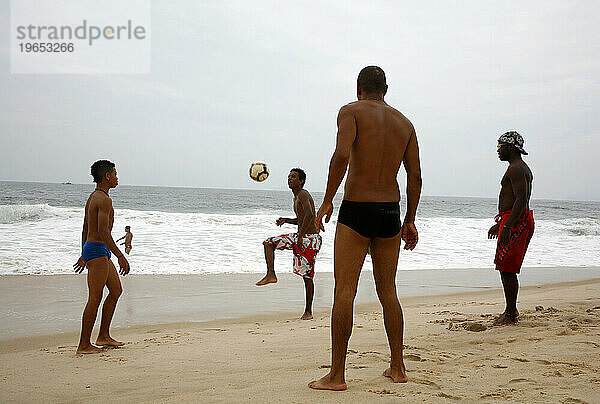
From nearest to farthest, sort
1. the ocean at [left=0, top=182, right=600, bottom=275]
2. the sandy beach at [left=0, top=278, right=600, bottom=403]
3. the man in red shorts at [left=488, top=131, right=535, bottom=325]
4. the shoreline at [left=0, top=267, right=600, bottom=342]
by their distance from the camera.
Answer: the sandy beach at [left=0, top=278, right=600, bottom=403] → the man in red shorts at [left=488, top=131, right=535, bottom=325] → the shoreline at [left=0, top=267, right=600, bottom=342] → the ocean at [left=0, top=182, right=600, bottom=275]

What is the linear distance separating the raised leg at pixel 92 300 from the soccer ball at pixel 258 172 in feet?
13.9

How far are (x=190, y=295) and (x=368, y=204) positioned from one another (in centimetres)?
583

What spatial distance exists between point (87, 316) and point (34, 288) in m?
4.51

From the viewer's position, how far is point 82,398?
11.1ft

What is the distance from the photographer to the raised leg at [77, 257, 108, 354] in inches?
186

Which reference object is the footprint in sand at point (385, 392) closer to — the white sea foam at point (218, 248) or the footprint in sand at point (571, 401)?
the footprint in sand at point (571, 401)

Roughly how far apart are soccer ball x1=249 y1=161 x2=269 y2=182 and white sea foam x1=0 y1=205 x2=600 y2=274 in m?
3.45

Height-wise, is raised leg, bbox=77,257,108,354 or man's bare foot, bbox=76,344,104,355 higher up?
raised leg, bbox=77,257,108,354

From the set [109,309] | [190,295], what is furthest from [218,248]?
[109,309]

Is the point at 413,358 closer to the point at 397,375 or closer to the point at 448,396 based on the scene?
the point at 397,375

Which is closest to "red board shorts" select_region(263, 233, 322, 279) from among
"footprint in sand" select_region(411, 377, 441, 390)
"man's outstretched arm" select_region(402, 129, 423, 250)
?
"man's outstretched arm" select_region(402, 129, 423, 250)

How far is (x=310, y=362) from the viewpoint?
13.5 ft

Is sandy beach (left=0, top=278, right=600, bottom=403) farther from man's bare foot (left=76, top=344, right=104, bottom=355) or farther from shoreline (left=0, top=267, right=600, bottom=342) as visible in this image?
shoreline (left=0, top=267, right=600, bottom=342)

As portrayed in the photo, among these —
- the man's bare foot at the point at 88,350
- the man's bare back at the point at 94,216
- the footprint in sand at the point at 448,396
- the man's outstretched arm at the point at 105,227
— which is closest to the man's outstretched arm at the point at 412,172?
the footprint in sand at the point at 448,396
